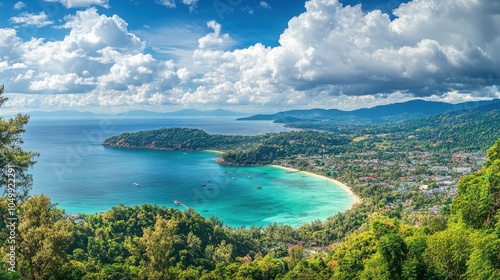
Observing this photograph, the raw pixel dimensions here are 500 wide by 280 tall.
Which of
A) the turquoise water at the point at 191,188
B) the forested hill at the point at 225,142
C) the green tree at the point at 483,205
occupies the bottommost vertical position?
the turquoise water at the point at 191,188

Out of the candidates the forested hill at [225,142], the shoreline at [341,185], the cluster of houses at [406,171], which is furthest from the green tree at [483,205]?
the forested hill at [225,142]

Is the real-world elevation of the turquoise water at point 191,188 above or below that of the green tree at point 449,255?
below

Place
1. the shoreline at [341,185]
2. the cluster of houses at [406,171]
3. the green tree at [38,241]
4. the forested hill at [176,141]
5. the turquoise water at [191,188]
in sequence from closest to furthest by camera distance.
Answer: the green tree at [38,241] → the turquoise water at [191,188] → the cluster of houses at [406,171] → the shoreline at [341,185] → the forested hill at [176,141]

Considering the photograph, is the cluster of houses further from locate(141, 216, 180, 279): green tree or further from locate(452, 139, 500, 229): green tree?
locate(141, 216, 180, 279): green tree

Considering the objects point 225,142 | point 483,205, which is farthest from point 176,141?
point 483,205

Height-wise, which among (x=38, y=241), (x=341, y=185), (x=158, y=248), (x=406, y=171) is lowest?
(x=341, y=185)

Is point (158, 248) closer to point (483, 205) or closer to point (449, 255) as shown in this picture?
point (449, 255)

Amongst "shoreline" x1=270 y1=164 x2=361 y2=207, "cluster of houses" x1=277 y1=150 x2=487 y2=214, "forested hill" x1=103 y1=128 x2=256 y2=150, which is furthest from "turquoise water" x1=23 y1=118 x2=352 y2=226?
"forested hill" x1=103 y1=128 x2=256 y2=150

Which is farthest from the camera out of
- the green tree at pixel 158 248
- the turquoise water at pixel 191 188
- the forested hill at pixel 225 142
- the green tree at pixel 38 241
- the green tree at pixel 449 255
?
the forested hill at pixel 225 142

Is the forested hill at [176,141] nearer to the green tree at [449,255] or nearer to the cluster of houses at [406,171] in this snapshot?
the cluster of houses at [406,171]
